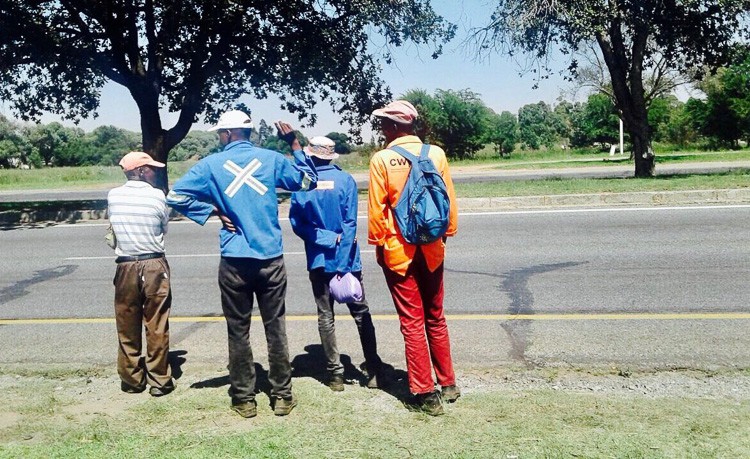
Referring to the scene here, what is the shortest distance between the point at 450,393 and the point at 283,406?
1.02m

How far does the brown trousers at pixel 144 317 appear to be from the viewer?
4.94 meters

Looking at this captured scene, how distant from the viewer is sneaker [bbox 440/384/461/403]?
4488mm

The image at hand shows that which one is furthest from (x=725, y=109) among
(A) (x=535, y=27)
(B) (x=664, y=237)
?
(B) (x=664, y=237)

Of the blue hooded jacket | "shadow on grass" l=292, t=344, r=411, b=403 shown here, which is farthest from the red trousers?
the blue hooded jacket

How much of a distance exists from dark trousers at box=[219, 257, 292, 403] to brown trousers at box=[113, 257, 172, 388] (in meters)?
0.73

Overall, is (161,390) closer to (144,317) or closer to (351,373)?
(144,317)

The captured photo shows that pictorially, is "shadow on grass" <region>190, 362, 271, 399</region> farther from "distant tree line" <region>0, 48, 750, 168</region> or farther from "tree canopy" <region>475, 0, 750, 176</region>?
"distant tree line" <region>0, 48, 750, 168</region>

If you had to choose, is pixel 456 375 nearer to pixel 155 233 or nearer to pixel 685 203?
pixel 155 233

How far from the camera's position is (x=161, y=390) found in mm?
4875

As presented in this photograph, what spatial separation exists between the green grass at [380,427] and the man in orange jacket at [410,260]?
181 mm

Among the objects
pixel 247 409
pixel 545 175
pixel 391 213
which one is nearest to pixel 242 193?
pixel 391 213

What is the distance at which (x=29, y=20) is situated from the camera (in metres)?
16.6

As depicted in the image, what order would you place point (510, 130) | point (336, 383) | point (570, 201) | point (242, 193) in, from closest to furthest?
point (242, 193) < point (336, 383) < point (570, 201) < point (510, 130)

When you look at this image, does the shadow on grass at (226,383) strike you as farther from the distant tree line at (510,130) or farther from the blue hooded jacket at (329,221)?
the distant tree line at (510,130)
